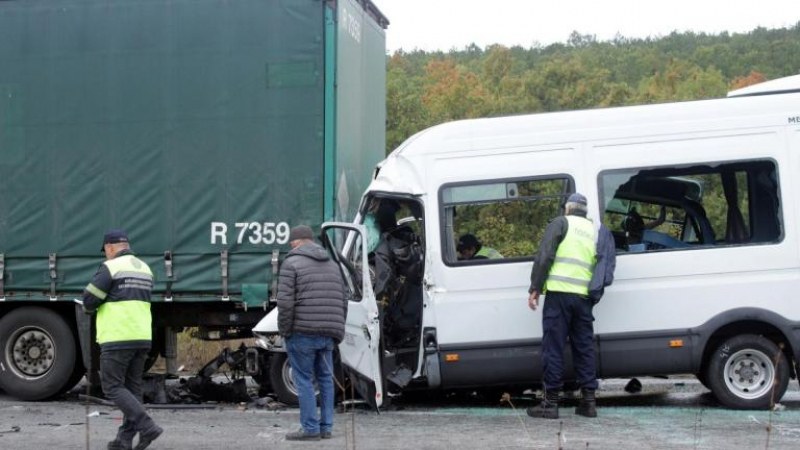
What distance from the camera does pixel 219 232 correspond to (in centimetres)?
973

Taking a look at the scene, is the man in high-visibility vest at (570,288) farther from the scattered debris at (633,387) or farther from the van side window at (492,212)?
the scattered debris at (633,387)

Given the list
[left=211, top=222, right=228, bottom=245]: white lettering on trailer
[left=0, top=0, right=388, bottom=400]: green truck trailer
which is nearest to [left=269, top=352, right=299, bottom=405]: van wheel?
[left=0, top=0, right=388, bottom=400]: green truck trailer

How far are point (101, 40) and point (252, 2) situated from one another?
4.95 feet

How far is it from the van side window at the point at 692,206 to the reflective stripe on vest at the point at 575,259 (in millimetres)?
550

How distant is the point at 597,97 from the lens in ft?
128

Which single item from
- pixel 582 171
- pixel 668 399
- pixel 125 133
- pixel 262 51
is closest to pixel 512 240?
pixel 582 171

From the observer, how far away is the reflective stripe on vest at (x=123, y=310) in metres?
7.24

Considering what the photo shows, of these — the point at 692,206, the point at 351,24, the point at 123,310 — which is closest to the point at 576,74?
the point at 351,24

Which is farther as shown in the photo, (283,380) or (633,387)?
(633,387)

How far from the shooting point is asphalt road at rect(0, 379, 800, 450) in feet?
24.7

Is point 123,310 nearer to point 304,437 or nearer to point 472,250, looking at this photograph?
point 304,437

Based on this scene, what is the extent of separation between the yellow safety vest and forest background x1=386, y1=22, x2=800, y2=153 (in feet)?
73.3

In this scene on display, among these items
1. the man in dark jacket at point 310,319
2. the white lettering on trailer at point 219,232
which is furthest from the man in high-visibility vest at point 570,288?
the white lettering on trailer at point 219,232

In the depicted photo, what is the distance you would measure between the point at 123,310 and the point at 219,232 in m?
2.52
